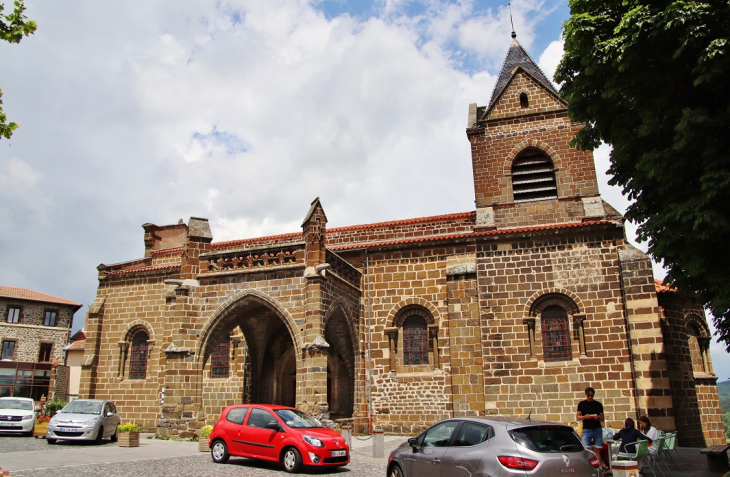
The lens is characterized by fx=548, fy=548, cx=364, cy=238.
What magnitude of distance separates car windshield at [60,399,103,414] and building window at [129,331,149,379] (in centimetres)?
512

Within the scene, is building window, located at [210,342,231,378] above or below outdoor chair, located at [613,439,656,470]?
above

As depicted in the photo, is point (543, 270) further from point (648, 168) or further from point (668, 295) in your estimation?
point (648, 168)

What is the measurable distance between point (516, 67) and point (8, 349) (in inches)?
1673

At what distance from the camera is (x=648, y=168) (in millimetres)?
9672

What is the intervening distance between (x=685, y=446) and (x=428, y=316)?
27.6 feet

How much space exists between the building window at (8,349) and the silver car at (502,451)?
4431 cm

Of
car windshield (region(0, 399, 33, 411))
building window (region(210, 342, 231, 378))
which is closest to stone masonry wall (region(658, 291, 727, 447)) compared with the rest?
building window (region(210, 342, 231, 378))

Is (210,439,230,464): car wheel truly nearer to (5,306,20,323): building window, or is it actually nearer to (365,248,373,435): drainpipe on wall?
(365,248,373,435): drainpipe on wall

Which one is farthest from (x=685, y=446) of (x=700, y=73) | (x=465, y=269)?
(x=700, y=73)

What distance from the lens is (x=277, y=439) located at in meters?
11.4

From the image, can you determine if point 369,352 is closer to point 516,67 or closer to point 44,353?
point 516,67

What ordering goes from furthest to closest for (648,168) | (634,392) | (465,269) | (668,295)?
(465,269) < (668,295) < (634,392) < (648,168)

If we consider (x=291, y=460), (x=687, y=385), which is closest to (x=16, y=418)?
(x=291, y=460)

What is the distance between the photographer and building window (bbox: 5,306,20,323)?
43284mm
